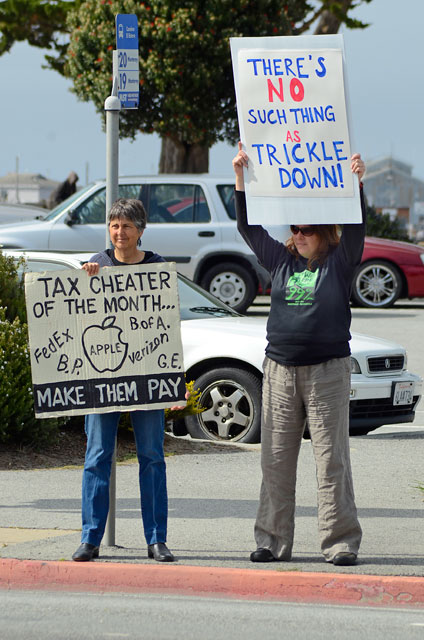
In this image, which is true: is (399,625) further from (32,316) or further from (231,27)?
(231,27)

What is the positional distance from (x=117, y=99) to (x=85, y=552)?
2343 millimetres

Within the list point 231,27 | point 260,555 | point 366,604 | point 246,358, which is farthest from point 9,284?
point 231,27

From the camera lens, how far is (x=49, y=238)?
57.5 feet

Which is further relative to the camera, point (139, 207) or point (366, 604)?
point (139, 207)

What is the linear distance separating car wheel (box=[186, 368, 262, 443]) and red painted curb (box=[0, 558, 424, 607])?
145 inches

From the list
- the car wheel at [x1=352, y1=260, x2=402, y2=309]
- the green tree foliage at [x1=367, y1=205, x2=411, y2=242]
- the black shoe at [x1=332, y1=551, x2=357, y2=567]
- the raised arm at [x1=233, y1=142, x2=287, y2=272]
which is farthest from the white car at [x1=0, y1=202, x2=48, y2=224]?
the black shoe at [x1=332, y1=551, x2=357, y2=567]

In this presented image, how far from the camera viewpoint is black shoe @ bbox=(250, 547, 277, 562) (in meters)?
6.06

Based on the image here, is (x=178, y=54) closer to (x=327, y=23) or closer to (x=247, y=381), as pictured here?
(x=327, y=23)

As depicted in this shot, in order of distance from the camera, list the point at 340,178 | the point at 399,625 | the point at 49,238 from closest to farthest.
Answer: the point at 399,625
the point at 340,178
the point at 49,238

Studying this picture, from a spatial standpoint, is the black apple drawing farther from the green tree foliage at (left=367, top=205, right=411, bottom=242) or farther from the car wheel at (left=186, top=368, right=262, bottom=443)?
the green tree foliage at (left=367, top=205, right=411, bottom=242)

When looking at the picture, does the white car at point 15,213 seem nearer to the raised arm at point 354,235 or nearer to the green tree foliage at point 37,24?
the green tree foliage at point 37,24

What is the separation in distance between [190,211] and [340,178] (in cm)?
1246

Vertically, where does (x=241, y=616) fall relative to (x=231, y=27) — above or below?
below

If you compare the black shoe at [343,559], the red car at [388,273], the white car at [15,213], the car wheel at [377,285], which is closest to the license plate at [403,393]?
the black shoe at [343,559]
